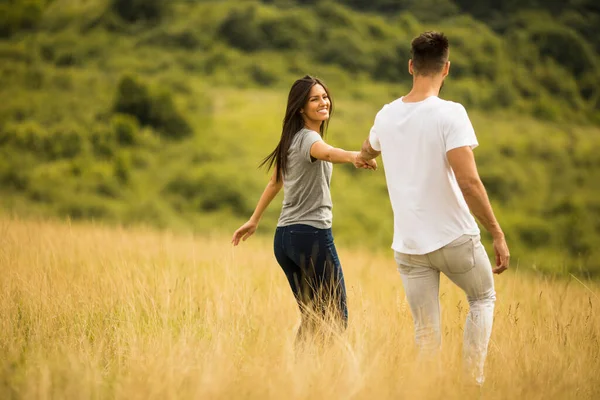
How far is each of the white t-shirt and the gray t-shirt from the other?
0.62m

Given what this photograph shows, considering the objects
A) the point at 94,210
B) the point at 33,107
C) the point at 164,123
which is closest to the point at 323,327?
the point at 94,210

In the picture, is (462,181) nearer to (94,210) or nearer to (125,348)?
(125,348)

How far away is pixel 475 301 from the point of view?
3.60 meters

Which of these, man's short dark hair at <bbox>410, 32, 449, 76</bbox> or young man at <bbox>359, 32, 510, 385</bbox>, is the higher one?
man's short dark hair at <bbox>410, 32, 449, 76</bbox>

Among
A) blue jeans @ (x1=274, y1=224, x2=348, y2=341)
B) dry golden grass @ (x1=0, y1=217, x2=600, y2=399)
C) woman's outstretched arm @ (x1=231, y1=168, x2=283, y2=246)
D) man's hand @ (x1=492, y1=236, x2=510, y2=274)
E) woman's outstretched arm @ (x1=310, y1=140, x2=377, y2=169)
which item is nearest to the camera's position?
dry golden grass @ (x1=0, y1=217, x2=600, y2=399)

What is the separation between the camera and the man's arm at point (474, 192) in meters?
3.35

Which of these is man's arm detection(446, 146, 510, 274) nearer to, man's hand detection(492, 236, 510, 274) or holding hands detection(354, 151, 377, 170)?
man's hand detection(492, 236, 510, 274)

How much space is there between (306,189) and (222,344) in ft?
3.33

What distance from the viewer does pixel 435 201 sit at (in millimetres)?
3480

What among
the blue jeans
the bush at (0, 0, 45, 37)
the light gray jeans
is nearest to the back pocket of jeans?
the light gray jeans

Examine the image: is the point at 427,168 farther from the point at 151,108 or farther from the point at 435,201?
the point at 151,108

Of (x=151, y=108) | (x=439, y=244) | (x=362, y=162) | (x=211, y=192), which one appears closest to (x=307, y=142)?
(x=362, y=162)

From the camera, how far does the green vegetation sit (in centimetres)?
4650

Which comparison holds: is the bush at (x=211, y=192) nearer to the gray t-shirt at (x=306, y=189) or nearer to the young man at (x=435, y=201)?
the gray t-shirt at (x=306, y=189)
